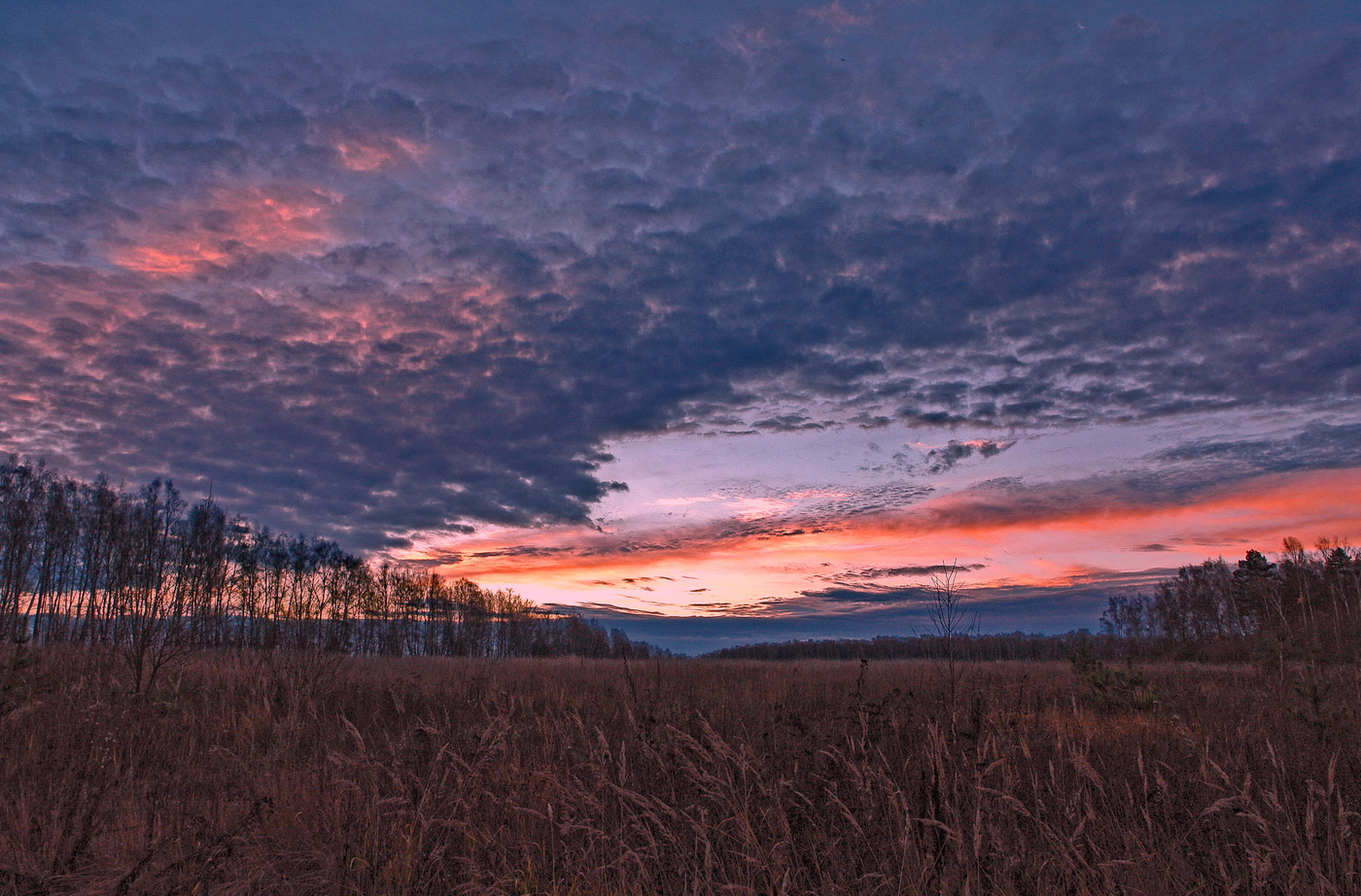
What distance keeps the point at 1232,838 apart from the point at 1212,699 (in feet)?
31.2

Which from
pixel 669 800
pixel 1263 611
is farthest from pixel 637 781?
pixel 1263 611

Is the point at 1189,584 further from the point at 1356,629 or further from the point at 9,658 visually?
the point at 9,658

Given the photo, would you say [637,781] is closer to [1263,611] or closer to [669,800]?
[669,800]

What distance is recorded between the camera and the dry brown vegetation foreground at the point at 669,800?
14.1 feet

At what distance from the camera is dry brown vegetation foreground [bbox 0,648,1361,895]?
429 centimetres

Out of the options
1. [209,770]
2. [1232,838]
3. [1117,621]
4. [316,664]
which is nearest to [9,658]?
[209,770]

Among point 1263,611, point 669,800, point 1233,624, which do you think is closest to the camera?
point 669,800

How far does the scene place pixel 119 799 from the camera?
21.2 feet

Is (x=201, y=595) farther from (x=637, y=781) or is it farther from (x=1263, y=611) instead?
(x=1263, y=611)

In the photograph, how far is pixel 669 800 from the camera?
5977mm

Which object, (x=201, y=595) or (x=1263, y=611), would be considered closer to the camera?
(x=201, y=595)

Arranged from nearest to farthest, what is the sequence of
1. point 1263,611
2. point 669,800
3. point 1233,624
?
point 669,800
point 1263,611
point 1233,624

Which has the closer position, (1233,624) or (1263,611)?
(1263,611)

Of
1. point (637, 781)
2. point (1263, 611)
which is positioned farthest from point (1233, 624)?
point (637, 781)
